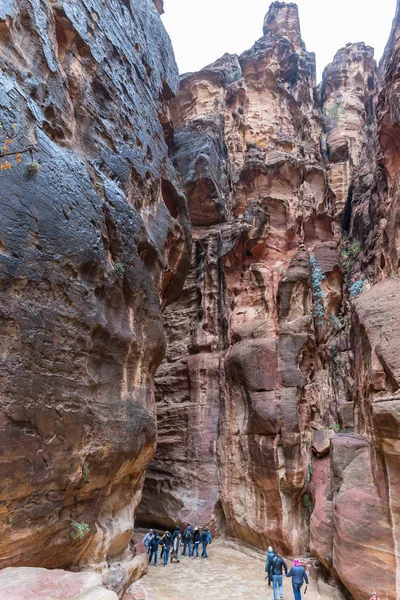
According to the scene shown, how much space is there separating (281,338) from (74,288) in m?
10.3

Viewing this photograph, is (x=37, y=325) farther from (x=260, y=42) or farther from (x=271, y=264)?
(x=260, y=42)

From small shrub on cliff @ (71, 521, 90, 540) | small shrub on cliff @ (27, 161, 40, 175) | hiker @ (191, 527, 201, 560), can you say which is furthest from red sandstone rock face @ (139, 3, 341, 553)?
small shrub on cliff @ (27, 161, 40, 175)

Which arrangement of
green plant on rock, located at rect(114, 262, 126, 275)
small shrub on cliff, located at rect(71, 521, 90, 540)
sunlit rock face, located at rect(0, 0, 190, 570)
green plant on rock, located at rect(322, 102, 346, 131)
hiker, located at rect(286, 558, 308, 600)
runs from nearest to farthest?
1. sunlit rock face, located at rect(0, 0, 190, 570)
2. small shrub on cliff, located at rect(71, 521, 90, 540)
3. hiker, located at rect(286, 558, 308, 600)
4. green plant on rock, located at rect(114, 262, 126, 275)
5. green plant on rock, located at rect(322, 102, 346, 131)

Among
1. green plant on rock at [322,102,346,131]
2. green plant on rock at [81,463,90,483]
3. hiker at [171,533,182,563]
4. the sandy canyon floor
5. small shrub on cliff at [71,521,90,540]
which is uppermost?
green plant on rock at [322,102,346,131]

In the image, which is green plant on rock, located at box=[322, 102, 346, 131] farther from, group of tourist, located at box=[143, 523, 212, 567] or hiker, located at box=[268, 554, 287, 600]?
hiker, located at box=[268, 554, 287, 600]

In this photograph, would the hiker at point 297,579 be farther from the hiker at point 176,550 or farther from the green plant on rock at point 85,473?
the green plant on rock at point 85,473

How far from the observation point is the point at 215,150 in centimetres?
2283

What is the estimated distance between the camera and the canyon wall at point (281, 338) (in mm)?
10328

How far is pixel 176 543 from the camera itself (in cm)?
1363

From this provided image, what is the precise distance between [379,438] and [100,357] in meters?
6.95

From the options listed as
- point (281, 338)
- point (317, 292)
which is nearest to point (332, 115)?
point (317, 292)

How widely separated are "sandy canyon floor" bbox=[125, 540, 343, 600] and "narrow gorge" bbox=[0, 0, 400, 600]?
571 millimetres

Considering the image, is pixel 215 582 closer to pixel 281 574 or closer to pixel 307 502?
pixel 281 574

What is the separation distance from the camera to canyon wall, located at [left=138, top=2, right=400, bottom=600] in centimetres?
1033
